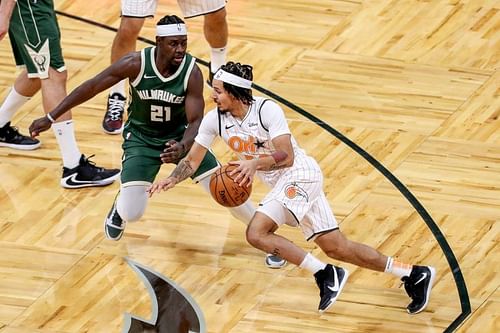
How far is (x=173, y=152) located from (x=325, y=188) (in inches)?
63.2

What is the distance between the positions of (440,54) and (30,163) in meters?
3.37

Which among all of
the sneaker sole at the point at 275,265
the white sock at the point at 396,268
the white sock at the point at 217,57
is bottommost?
the sneaker sole at the point at 275,265

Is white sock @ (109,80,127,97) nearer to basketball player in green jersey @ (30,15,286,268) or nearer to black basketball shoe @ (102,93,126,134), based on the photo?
black basketball shoe @ (102,93,126,134)

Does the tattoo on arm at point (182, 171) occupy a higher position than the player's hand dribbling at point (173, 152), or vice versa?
the player's hand dribbling at point (173, 152)

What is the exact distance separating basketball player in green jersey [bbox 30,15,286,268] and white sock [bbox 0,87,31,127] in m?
1.35

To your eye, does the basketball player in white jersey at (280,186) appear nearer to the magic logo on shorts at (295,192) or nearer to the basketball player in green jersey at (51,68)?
the magic logo on shorts at (295,192)

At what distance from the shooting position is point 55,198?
27.9 feet

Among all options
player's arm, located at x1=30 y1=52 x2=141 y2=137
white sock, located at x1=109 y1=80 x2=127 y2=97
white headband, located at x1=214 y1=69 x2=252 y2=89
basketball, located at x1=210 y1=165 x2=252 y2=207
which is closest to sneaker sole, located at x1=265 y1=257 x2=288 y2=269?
basketball, located at x1=210 y1=165 x2=252 y2=207

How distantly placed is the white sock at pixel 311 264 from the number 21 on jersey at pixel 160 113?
4.07 ft

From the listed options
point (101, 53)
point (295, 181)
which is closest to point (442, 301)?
point (295, 181)

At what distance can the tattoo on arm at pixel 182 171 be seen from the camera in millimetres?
7230

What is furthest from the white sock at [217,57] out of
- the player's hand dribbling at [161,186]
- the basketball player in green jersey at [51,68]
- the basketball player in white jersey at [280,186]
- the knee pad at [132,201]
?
the player's hand dribbling at [161,186]

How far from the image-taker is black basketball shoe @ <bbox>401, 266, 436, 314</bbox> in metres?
7.31

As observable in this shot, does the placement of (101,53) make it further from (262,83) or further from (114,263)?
(114,263)
